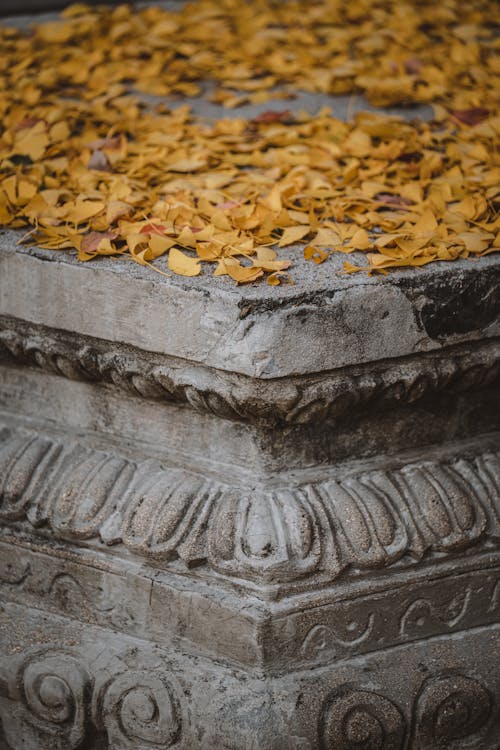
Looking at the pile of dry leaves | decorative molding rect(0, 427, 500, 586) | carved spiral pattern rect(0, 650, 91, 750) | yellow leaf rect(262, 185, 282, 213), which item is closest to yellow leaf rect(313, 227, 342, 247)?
the pile of dry leaves

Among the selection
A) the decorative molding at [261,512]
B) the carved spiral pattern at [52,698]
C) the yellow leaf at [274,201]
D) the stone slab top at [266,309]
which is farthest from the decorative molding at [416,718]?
the yellow leaf at [274,201]

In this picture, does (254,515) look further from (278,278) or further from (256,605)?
(278,278)

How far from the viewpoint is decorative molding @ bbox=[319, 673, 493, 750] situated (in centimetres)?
131

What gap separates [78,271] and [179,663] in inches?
23.1

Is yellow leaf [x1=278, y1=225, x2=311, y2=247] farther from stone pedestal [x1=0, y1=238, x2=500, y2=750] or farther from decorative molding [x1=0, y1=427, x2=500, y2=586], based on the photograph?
decorative molding [x1=0, y1=427, x2=500, y2=586]

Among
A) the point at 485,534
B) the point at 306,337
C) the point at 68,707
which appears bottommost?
the point at 68,707

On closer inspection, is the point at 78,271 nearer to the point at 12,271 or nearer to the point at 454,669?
the point at 12,271

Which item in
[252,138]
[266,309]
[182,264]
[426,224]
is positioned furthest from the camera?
[252,138]

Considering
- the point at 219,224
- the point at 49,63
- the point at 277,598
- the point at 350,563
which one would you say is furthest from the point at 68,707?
the point at 49,63

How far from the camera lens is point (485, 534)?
1392 millimetres

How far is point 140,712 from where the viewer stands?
134cm

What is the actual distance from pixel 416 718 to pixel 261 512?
0.38 metres

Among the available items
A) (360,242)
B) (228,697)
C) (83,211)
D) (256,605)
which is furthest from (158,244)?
(228,697)

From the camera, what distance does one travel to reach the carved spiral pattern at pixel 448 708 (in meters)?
1.34
